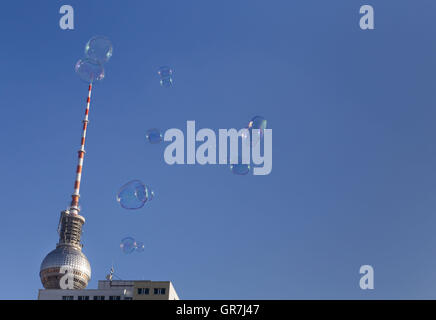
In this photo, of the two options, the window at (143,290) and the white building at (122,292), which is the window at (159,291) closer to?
the white building at (122,292)

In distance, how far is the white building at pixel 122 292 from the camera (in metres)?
121

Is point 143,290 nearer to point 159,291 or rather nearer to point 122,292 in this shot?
point 159,291

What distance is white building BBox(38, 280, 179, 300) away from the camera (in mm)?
121450

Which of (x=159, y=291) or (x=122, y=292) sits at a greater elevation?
(x=122, y=292)

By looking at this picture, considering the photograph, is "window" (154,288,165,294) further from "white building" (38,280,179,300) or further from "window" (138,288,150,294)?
"window" (138,288,150,294)

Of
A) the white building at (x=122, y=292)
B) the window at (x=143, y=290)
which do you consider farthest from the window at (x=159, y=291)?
the window at (x=143, y=290)

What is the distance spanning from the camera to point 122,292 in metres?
133

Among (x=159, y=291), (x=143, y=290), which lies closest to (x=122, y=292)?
(x=143, y=290)
